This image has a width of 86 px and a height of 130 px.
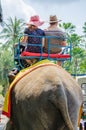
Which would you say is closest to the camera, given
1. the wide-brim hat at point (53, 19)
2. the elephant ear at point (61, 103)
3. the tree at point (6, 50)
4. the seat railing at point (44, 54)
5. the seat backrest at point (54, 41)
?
the elephant ear at point (61, 103)

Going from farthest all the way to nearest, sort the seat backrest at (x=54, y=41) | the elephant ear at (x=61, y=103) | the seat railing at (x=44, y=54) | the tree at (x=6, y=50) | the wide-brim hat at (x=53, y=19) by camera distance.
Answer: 1. the tree at (x=6, y=50)
2. the wide-brim hat at (x=53, y=19)
3. the seat backrest at (x=54, y=41)
4. the seat railing at (x=44, y=54)
5. the elephant ear at (x=61, y=103)

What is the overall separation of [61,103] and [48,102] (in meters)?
A: 0.12

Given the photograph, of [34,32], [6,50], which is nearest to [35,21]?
[34,32]

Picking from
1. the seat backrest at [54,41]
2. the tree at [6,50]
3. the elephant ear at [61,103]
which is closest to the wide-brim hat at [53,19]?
the seat backrest at [54,41]

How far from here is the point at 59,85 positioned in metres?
4.17

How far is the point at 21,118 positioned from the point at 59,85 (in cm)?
56

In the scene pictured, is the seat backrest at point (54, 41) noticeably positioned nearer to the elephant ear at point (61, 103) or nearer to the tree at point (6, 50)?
the elephant ear at point (61, 103)

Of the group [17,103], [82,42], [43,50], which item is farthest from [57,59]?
[82,42]

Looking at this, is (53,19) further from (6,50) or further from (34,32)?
(6,50)

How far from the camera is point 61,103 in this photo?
413cm

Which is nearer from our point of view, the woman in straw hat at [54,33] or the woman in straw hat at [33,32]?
the woman in straw hat at [33,32]

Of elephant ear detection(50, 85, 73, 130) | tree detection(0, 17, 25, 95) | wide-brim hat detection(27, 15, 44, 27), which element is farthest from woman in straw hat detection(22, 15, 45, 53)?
tree detection(0, 17, 25, 95)

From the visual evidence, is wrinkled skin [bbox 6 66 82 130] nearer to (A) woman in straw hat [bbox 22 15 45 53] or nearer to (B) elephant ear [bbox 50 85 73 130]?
(B) elephant ear [bbox 50 85 73 130]

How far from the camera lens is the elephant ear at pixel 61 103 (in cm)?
412
